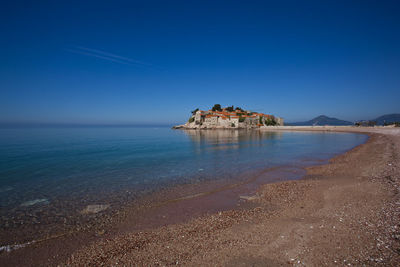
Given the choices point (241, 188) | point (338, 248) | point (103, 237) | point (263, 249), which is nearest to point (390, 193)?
point (338, 248)

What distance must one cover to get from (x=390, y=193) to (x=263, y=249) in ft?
23.8

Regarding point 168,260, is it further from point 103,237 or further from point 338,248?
point 338,248

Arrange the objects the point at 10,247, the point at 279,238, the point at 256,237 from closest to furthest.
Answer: the point at 279,238, the point at 256,237, the point at 10,247

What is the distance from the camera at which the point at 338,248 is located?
15.1 ft

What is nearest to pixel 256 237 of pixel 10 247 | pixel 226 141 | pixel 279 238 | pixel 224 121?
pixel 279 238

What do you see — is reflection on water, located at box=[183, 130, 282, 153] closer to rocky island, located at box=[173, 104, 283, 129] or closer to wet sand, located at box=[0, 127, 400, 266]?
wet sand, located at box=[0, 127, 400, 266]

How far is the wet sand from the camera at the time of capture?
452 cm

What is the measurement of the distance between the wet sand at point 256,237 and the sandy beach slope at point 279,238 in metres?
0.02

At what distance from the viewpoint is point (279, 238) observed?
5270mm

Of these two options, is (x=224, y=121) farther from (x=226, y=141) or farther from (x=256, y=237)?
(x=256, y=237)

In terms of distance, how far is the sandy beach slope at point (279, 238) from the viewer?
4445 mm

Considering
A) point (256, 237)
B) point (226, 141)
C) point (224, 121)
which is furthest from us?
point (224, 121)

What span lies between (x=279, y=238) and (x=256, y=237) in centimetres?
65

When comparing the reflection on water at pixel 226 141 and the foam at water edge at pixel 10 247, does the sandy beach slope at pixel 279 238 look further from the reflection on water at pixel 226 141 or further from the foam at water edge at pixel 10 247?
the reflection on water at pixel 226 141
